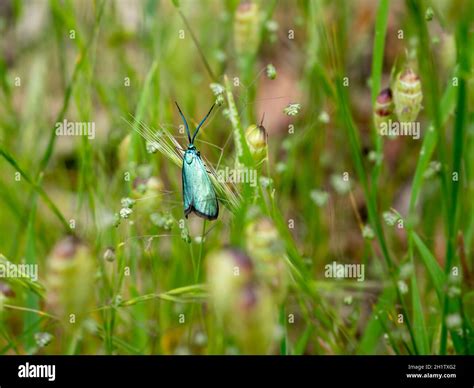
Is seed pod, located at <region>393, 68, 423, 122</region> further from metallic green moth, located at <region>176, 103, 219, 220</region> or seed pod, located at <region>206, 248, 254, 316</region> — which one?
seed pod, located at <region>206, 248, 254, 316</region>

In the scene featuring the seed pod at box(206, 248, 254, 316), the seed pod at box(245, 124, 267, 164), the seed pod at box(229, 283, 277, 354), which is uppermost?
the seed pod at box(245, 124, 267, 164)

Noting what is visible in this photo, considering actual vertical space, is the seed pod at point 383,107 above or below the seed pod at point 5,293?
above

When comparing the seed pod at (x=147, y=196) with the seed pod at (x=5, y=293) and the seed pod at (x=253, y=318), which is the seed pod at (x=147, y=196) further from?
the seed pod at (x=253, y=318)

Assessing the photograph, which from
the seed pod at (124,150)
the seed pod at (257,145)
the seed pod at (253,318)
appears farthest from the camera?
the seed pod at (124,150)

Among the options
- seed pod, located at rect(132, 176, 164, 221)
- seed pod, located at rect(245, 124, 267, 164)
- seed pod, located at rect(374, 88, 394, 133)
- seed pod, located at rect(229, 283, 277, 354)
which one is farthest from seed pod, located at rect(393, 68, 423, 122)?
seed pod, located at rect(229, 283, 277, 354)

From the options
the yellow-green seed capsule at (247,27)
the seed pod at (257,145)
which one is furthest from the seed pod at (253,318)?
the yellow-green seed capsule at (247,27)

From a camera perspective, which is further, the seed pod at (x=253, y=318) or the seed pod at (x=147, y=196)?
the seed pod at (x=147, y=196)
